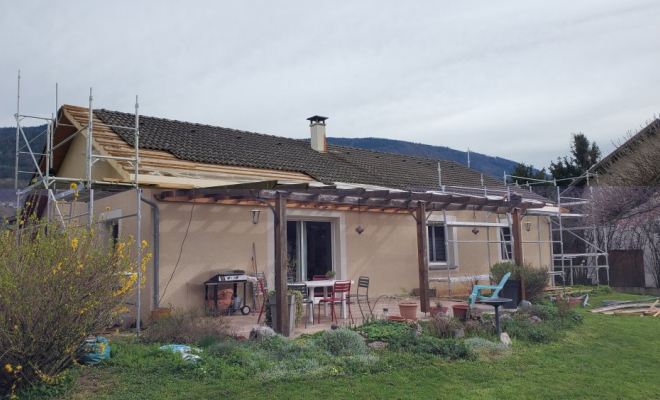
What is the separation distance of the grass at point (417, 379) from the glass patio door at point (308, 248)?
592 cm

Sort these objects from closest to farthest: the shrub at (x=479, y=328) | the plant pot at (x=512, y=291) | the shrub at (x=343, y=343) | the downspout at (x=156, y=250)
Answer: the shrub at (x=343, y=343)
the shrub at (x=479, y=328)
the downspout at (x=156, y=250)
the plant pot at (x=512, y=291)

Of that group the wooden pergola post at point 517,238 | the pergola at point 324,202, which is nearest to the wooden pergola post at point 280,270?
the pergola at point 324,202

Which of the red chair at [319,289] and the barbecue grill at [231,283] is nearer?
the barbecue grill at [231,283]

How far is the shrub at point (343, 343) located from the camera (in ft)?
21.6

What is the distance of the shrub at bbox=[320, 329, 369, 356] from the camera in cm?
657

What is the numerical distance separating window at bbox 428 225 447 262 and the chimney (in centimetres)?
421

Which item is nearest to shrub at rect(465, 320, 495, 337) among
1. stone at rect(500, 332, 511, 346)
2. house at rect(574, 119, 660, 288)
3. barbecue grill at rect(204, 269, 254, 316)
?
stone at rect(500, 332, 511, 346)

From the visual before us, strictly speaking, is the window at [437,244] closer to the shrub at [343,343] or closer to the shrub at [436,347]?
the shrub at [436,347]

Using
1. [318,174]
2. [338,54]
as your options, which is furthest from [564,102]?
[318,174]

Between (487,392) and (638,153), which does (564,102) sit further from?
(487,392)

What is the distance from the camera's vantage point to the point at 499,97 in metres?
Answer: 10.8

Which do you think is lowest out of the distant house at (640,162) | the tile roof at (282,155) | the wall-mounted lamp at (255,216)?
the wall-mounted lamp at (255,216)

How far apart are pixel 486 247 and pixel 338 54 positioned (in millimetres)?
8432

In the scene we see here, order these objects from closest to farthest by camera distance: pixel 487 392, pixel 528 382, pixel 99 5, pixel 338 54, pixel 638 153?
pixel 487 392, pixel 528 382, pixel 99 5, pixel 338 54, pixel 638 153
